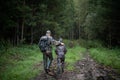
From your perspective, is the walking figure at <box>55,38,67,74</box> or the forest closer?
the walking figure at <box>55,38,67,74</box>

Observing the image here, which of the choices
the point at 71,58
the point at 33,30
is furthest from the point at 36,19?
the point at 71,58

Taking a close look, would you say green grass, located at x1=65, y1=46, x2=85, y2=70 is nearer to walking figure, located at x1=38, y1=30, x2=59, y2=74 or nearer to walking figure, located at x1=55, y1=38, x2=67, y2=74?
walking figure, located at x1=55, y1=38, x2=67, y2=74

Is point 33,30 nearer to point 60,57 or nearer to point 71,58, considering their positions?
point 71,58

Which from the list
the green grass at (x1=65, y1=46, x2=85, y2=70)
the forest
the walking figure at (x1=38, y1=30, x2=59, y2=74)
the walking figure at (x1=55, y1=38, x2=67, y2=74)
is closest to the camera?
the walking figure at (x1=38, y1=30, x2=59, y2=74)

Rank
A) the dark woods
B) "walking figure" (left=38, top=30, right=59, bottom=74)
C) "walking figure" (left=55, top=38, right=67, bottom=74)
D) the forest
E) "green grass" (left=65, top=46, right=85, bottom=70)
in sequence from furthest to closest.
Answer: the dark woods, the forest, "green grass" (left=65, top=46, right=85, bottom=70), "walking figure" (left=55, top=38, right=67, bottom=74), "walking figure" (left=38, top=30, right=59, bottom=74)

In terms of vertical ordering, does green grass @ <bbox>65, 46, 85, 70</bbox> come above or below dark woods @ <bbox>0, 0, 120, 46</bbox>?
below

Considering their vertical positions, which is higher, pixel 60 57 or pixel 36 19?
pixel 36 19

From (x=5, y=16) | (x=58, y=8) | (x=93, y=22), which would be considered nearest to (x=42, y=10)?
(x=58, y=8)

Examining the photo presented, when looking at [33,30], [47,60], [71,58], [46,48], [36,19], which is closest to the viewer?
[46,48]

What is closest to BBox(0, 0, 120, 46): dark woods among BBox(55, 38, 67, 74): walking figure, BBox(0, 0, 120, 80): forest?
BBox(0, 0, 120, 80): forest

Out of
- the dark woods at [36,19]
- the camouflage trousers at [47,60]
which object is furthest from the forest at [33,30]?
the camouflage trousers at [47,60]

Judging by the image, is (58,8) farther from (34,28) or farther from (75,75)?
(75,75)

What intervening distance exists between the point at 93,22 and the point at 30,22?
1486cm

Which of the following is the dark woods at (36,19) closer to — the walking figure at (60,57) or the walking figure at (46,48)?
the walking figure at (60,57)
